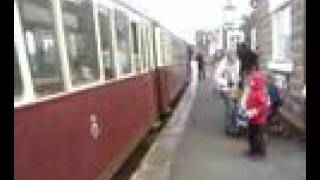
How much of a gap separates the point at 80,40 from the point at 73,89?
35.0 inches

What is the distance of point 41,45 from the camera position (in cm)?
596

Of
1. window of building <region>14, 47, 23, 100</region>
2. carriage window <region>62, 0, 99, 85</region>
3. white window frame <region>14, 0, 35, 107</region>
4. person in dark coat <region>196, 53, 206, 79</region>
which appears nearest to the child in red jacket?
carriage window <region>62, 0, 99, 85</region>

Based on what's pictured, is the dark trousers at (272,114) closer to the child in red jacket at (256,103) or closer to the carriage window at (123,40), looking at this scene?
the child in red jacket at (256,103)

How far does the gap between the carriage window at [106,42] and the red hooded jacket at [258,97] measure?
9.16ft

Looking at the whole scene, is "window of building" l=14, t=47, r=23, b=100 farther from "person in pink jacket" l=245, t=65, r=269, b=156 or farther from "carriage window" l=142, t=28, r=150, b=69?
"carriage window" l=142, t=28, r=150, b=69

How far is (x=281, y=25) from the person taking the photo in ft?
59.2

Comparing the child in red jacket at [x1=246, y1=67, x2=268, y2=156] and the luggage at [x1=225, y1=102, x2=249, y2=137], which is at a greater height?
the child in red jacket at [x1=246, y1=67, x2=268, y2=156]

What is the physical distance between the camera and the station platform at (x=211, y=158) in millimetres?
10477

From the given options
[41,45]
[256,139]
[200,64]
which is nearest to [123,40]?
[256,139]

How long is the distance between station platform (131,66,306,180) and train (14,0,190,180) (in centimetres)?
70

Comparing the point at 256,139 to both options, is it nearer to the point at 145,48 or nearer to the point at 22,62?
the point at 145,48

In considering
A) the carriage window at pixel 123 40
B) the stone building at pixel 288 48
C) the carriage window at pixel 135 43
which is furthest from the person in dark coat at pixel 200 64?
the carriage window at pixel 123 40

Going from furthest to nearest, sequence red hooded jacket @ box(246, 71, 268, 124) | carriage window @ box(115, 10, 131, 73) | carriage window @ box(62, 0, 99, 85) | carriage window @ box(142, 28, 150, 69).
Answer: carriage window @ box(142, 28, 150, 69)
red hooded jacket @ box(246, 71, 268, 124)
carriage window @ box(115, 10, 131, 73)
carriage window @ box(62, 0, 99, 85)

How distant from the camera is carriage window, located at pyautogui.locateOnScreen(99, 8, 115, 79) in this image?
29.2 ft
